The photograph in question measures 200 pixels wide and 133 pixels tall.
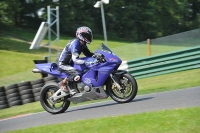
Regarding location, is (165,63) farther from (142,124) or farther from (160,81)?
(142,124)

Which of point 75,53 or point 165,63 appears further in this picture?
point 165,63

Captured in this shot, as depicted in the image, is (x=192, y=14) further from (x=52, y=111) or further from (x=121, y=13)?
(x=52, y=111)

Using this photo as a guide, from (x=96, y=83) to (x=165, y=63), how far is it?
634 cm

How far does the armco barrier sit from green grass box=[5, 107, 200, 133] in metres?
7.82

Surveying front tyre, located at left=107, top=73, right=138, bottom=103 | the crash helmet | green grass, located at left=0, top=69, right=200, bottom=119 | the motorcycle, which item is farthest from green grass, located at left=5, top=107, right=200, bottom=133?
green grass, located at left=0, top=69, right=200, bottom=119

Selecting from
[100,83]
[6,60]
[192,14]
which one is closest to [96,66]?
[100,83]

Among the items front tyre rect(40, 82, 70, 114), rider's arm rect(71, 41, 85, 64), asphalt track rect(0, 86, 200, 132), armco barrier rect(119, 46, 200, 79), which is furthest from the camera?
armco barrier rect(119, 46, 200, 79)

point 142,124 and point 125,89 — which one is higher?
point 125,89

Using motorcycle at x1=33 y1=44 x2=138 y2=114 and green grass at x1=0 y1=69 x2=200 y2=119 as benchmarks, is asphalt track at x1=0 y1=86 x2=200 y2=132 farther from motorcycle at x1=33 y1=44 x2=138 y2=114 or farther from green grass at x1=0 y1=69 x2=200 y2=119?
green grass at x1=0 y1=69 x2=200 y2=119

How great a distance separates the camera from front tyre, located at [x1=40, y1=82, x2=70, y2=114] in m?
9.13

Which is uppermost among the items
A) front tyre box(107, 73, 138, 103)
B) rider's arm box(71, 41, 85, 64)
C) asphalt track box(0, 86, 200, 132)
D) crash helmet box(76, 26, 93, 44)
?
crash helmet box(76, 26, 93, 44)

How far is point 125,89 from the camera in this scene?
852 centimetres

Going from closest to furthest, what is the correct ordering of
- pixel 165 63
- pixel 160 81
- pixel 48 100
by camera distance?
pixel 48 100 < pixel 160 81 < pixel 165 63

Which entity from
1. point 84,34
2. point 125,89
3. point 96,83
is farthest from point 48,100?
point 125,89
